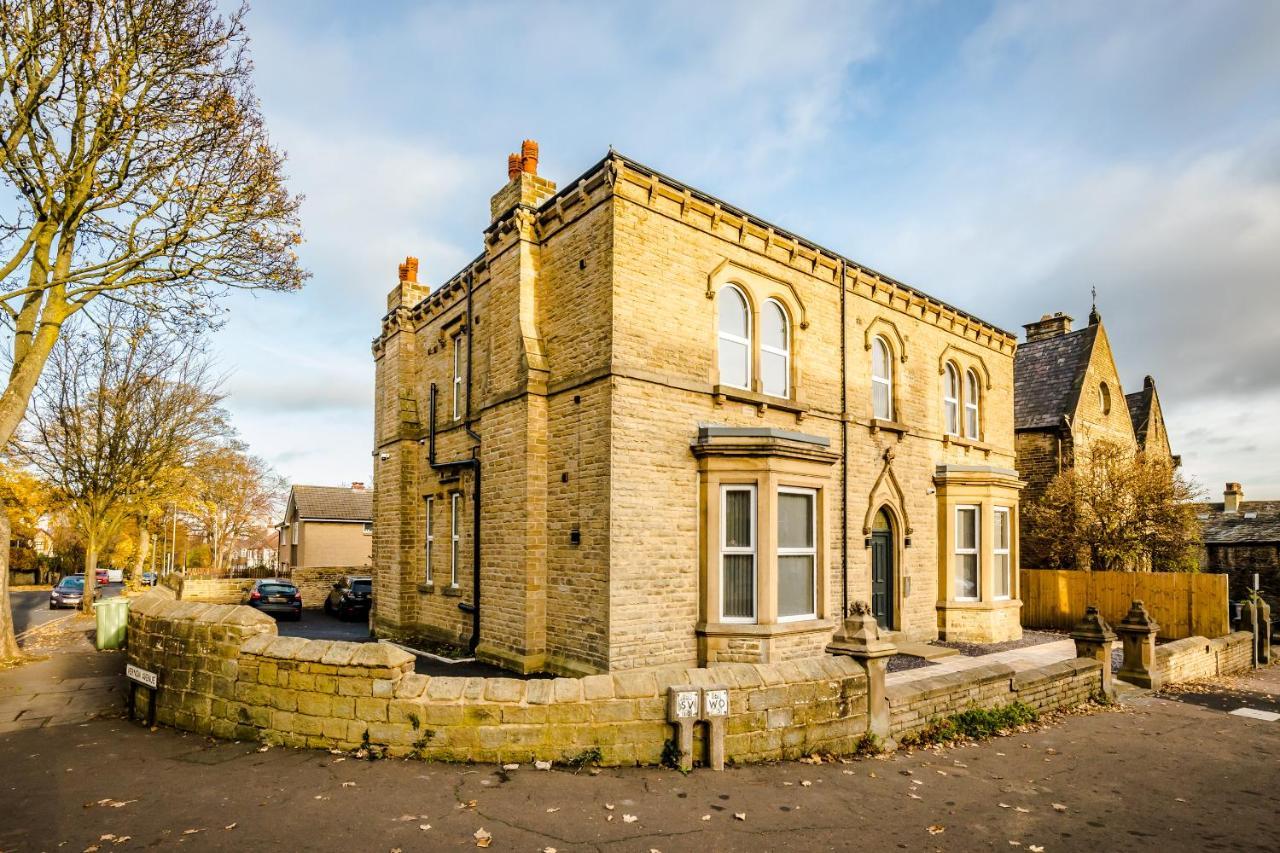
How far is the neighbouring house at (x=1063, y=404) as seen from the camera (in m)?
22.6

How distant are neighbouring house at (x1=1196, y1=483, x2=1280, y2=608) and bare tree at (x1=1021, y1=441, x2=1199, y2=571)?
8.55m

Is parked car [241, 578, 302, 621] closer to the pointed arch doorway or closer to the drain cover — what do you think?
the pointed arch doorway

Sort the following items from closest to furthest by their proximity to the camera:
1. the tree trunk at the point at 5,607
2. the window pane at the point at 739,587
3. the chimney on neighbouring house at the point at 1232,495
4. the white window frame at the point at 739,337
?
1. the window pane at the point at 739,587
2. the white window frame at the point at 739,337
3. the tree trunk at the point at 5,607
4. the chimney on neighbouring house at the point at 1232,495

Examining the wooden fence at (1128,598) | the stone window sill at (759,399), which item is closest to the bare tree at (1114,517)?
the wooden fence at (1128,598)

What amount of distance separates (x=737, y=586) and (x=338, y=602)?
18222 millimetres

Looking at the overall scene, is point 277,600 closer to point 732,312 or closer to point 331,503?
point 331,503

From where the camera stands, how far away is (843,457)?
1411 centimetres

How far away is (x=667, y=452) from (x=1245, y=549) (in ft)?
102

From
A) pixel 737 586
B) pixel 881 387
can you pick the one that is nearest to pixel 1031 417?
pixel 881 387

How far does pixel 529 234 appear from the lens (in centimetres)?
1245

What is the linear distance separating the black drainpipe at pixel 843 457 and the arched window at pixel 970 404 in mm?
5553

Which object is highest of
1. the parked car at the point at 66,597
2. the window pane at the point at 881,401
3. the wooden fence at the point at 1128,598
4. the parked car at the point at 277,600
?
the window pane at the point at 881,401

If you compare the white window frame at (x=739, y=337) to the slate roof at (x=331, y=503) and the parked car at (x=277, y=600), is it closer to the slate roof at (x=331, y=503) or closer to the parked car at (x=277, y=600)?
the parked car at (x=277, y=600)

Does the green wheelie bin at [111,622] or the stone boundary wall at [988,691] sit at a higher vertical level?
the green wheelie bin at [111,622]
